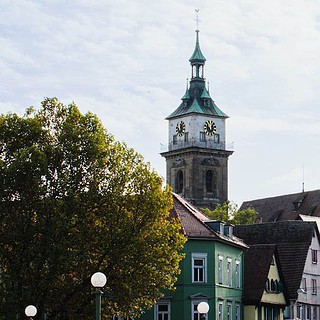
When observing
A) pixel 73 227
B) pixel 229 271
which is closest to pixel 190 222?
pixel 229 271

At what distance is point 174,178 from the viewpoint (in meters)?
168

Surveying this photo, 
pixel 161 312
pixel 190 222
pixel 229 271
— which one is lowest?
pixel 161 312

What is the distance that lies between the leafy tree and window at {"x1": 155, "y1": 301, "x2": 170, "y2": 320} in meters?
8.28

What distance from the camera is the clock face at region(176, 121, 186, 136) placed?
6668 inches

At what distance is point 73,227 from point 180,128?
110 m

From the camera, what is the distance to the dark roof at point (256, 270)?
76.8 m

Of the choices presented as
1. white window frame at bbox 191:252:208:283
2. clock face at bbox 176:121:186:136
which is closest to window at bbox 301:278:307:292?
white window frame at bbox 191:252:208:283

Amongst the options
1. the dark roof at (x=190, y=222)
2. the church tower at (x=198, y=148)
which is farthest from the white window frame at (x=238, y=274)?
the church tower at (x=198, y=148)

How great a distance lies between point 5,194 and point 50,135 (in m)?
4.35

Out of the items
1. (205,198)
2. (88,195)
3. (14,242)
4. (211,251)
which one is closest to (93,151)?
(88,195)

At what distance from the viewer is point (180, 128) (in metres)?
170

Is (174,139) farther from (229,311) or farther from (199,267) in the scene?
(199,267)

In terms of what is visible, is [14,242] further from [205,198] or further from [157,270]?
[205,198]

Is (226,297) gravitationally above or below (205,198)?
below
